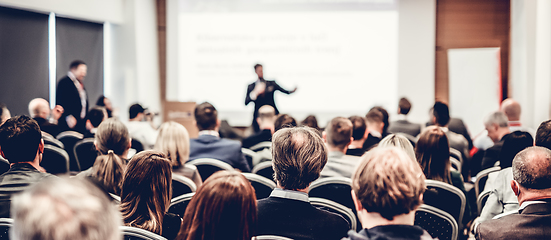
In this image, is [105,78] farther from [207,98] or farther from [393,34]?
[393,34]

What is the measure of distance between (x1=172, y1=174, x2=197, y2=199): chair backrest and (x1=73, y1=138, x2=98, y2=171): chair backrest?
63.9 inches

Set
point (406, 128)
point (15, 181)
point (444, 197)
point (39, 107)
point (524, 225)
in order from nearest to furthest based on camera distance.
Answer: point (524, 225) < point (15, 181) < point (444, 197) < point (39, 107) < point (406, 128)

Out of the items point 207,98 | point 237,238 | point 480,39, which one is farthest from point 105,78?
point 237,238

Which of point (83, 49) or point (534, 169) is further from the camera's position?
point (83, 49)

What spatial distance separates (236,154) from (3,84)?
13.8 feet

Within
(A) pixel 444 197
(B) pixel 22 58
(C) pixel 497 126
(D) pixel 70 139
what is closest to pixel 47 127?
(D) pixel 70 139

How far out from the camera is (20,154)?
2.17m

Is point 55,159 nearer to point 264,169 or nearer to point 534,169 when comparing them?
point 264,169

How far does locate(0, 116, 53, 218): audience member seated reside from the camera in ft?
6.73

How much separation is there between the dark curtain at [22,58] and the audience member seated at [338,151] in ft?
16.1

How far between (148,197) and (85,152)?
2607 mm

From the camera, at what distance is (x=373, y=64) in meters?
7.94

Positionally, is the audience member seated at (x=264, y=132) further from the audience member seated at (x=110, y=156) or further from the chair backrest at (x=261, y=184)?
the audience member seated at (x=110, y=156)

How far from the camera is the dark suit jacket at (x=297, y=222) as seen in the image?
1664mm
